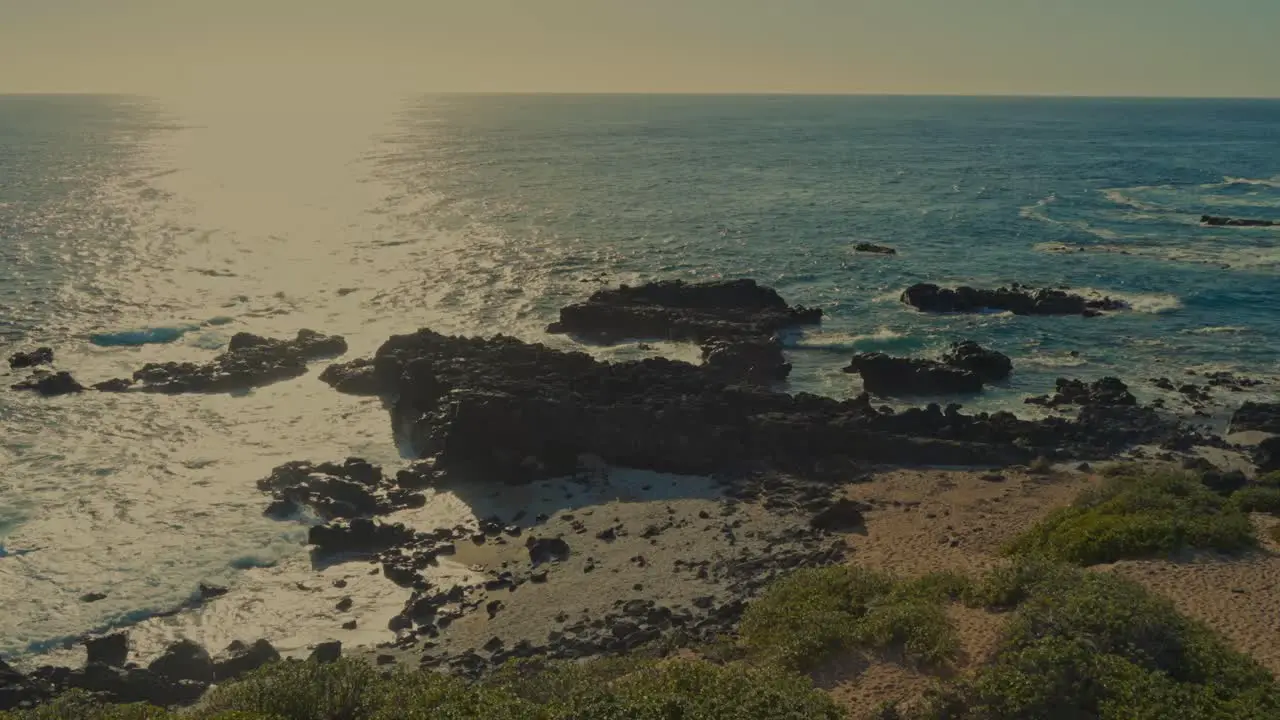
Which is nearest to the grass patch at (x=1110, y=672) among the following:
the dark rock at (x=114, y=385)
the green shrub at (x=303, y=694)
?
the green shrub at (x=303, y=694)

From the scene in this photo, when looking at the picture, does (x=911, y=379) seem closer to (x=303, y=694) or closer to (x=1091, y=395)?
(x=1091, y=395)

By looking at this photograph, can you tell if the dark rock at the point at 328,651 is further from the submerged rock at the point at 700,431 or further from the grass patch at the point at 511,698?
the submerged rock at the point at 700,431

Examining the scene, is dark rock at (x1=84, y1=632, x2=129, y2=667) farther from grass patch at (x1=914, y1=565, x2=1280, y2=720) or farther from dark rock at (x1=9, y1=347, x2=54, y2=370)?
dark rock at (x1=9, y1=347, x2=54, y2=370)

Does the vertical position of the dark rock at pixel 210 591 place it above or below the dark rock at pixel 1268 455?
below

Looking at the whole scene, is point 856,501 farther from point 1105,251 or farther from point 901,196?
point 901,196

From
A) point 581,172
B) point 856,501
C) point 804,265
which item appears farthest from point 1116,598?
point 581,172
